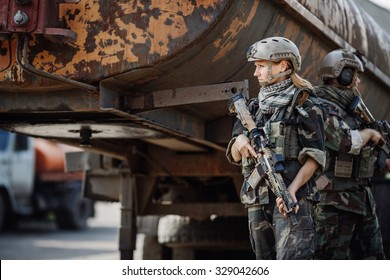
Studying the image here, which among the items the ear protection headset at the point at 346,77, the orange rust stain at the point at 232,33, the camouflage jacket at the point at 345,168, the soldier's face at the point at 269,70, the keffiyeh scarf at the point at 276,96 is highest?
the orange rust stain at the point at 232,33

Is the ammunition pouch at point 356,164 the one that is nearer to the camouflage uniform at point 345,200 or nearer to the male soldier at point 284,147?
the camouflage uniform at point 345,200

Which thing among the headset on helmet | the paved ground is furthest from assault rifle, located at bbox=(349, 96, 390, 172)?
the paved ground

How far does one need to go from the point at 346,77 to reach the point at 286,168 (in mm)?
1344

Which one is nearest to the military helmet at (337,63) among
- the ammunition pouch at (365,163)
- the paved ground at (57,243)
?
the ammunition pouch at (365,163)

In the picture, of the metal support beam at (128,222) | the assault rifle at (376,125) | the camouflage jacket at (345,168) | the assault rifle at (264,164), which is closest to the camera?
the assault rifle at (264,164)

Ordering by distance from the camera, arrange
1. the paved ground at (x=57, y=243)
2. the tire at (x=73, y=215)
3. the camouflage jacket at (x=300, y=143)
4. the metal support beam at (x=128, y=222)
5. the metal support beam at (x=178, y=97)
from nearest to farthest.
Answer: the camouflage jacket at (x=300, y=143) → the metal support beam at (x=178, y=97) → the metal support beam at (x=128, y=222) → the paved ground at (x=57, y=243) → the tire at (x=73, y=215)

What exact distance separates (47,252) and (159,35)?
724cm

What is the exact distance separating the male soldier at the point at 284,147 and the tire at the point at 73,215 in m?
12.2

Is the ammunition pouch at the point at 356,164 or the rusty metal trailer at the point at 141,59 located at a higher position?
the rusty metal trailer at the point at 141,59

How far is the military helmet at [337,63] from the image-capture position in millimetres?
4902

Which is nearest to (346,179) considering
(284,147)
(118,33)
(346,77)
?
(346,77)

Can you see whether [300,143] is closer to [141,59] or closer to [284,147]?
[284,147]
